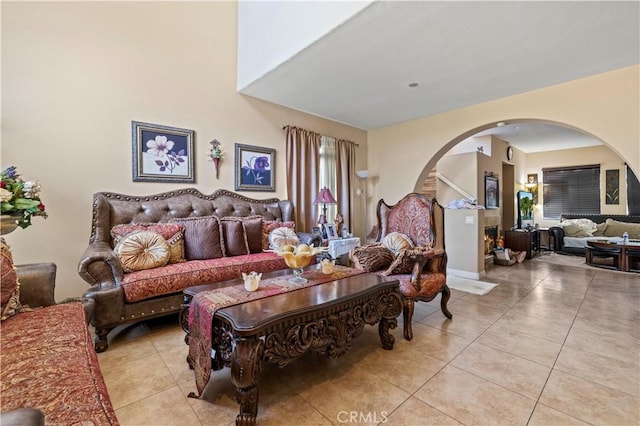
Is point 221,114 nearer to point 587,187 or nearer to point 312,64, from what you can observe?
point 312,64

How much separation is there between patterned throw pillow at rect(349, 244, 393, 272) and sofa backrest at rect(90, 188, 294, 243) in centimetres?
165

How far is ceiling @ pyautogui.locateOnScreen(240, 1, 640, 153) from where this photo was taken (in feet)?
7.43

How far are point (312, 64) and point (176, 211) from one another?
2264 mm

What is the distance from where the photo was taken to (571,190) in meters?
7.69

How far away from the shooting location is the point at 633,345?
2316mm

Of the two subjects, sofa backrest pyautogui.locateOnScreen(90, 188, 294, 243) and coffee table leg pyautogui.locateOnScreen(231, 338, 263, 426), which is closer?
coffee table leg pyautogui.locateOnScreen(231, 338, 263, 426)

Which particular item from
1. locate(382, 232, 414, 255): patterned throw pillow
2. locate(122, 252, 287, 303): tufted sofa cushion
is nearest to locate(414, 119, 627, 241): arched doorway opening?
locate(382, 232, 414, 255): patterned throw pillow

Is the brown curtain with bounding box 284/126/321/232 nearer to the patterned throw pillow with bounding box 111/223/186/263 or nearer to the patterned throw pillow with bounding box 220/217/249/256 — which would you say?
the patterned throw pillow with bounding box 220/217/249/256

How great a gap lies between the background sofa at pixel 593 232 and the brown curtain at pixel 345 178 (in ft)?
17.3

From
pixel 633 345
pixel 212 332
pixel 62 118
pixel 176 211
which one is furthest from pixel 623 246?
pixel 62 118

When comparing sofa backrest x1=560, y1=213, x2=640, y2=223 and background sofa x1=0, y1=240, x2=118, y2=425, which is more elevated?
sofa backrest x1=560, y1=213, x2=640, y2=223

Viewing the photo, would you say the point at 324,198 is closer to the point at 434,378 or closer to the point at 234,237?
the point at 234,237

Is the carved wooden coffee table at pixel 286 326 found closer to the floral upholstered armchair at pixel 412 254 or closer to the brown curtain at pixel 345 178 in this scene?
the floral upholstered armchair at pixel 412 254

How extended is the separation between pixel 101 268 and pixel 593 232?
914 cm
